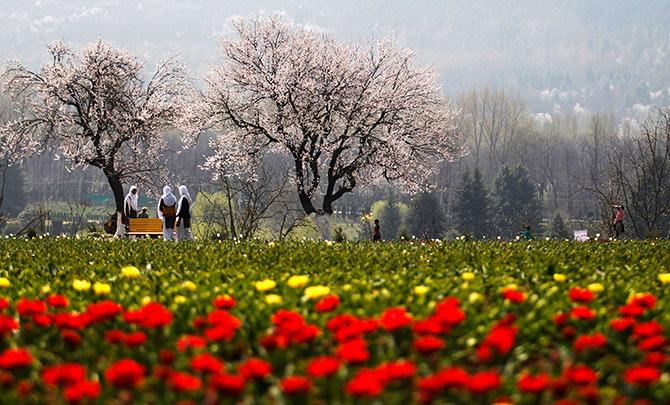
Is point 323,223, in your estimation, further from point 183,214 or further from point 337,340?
point 337,340

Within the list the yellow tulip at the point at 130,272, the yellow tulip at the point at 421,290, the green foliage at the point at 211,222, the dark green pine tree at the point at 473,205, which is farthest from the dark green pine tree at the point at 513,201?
the yellow tulip at the point at 421,290

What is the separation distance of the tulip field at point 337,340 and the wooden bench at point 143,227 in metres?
19.5

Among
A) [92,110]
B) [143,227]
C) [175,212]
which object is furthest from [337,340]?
[92,110]

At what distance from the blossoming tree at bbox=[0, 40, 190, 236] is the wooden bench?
20.5ft

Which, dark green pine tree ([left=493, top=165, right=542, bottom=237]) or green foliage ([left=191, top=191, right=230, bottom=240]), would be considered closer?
green foliage ([left=191, top=191, right=230, bottom=240])

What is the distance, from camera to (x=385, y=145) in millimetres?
31047

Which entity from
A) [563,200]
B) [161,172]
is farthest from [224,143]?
[563,200]

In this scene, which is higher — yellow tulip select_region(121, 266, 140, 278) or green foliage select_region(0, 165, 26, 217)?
green foliage select_region(0, 165, 26, 217)

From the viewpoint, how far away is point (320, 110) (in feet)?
102

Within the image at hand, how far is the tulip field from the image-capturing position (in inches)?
110

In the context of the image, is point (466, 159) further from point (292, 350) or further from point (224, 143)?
point (292, 350)

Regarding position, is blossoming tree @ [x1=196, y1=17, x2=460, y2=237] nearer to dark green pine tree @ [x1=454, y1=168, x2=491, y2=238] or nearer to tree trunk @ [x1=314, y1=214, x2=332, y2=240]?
tree trunk @ [x1=314, y1=214, x2=332, y2=240]

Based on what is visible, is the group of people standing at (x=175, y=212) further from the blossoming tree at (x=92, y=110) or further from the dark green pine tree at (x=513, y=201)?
the dark green pine tree at (x=513, y=201)

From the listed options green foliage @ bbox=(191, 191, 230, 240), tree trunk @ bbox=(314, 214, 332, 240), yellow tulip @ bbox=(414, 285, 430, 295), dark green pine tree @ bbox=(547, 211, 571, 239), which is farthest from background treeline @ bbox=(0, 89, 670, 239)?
yellow tulip @ bbox=(414, 285, 430, 295)
